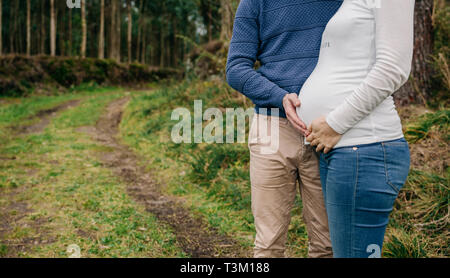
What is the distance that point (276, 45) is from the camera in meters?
1.64

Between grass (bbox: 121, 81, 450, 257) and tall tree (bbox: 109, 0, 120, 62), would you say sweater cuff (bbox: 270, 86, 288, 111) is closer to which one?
grass (bbox: 121, 81, 450, 257)

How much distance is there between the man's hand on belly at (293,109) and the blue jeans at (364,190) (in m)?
0.18

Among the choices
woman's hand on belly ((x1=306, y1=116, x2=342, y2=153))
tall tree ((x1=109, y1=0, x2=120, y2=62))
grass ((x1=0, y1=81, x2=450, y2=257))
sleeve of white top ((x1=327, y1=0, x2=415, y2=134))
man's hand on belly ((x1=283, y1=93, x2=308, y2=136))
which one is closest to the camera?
sleeve of white top ((x1=327, y1=0, x2=415, y2=134))

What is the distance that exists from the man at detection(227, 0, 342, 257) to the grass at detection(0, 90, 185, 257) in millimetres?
1623

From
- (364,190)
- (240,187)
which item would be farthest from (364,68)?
(240,187)

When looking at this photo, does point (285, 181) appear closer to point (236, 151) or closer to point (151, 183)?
point (236, 151)

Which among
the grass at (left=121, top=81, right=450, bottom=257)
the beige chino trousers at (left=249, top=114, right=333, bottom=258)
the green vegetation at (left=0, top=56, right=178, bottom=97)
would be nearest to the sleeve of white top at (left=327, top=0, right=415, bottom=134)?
the beige chino trousers at (left=249, top=114, right=333, bottom=258)

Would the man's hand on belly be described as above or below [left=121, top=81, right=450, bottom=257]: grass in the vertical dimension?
above

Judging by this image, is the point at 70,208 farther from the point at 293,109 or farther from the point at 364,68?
the point at 364,68

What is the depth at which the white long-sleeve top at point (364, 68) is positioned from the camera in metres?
1.24

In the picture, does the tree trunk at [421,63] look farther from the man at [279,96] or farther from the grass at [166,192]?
the man at [279,96]

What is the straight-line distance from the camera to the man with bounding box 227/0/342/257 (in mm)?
1579

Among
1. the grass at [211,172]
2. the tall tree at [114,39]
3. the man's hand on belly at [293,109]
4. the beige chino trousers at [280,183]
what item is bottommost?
the grass at [211,172]

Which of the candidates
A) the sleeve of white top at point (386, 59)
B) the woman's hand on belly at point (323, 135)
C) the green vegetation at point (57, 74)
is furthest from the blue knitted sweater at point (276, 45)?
the green vegetation at point (57, 74)
